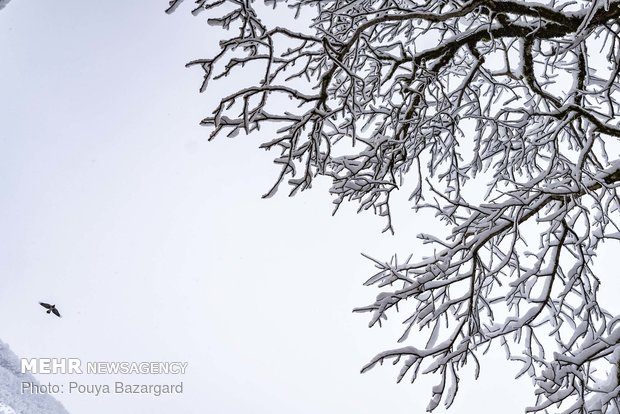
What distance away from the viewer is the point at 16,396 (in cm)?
2812

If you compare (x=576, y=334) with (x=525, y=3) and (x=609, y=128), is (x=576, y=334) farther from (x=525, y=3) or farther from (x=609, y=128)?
(x=525, y=3)

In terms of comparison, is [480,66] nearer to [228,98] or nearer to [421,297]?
[421,297]

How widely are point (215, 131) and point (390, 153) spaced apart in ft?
5.45

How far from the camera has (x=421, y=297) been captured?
295cm

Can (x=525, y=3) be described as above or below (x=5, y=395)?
below

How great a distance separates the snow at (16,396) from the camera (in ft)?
86.9

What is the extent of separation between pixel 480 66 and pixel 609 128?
39.4 inches

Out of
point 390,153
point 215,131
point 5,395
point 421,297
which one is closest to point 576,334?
point 421,297

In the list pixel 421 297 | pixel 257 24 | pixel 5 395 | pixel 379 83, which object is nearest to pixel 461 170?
pixel 379 83

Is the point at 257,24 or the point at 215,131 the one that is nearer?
the point at 215,131

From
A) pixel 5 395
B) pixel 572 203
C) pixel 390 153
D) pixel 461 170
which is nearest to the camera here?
pixel 572 203

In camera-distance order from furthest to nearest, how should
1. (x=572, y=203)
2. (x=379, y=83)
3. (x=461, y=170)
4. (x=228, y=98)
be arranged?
(x=461, y=170)
(x=379, y=83)
(x=572, y=203)
(x=228, y=98)

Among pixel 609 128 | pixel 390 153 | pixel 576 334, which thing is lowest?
pixel 576 334

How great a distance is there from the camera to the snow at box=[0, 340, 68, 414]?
26481mm
